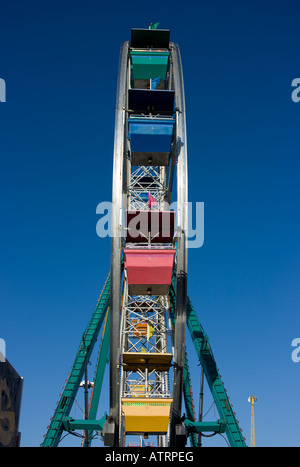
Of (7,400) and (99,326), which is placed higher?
(99,326)

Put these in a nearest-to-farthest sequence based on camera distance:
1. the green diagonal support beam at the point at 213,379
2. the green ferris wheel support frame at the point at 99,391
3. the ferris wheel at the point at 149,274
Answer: the ferris wheel at the point at 149,274, the green ferris wheel support frame at the point at 99,391, the green diagonal support beam at the point at 213,379

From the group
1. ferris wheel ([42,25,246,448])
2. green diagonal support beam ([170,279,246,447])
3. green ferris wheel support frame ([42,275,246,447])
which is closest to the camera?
ferris wheel ([42,25,246,448])

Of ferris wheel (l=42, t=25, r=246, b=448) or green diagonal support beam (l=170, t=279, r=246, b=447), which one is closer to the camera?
ferris wheel (l=42, t=25, r=246, b=448)

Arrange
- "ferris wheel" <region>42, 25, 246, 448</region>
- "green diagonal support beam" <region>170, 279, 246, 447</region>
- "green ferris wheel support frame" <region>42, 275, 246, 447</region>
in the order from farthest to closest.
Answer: "green diagonal support beam" <region>170, 279, 246, 447</region> < "green ferris wheel support frame" <region>42, 275, 246, 447</region> < "ferris wheel" <region>42, 25, 246, 448</region>

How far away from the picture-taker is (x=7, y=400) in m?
8.61

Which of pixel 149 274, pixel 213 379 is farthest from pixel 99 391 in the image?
pixel 149 274

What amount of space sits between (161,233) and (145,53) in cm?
774

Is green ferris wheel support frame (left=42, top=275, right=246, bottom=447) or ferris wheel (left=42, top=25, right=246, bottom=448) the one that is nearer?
ferris wheel (left=42, top=25, right=246, bottom=448)

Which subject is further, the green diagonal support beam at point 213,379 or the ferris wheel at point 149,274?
the green diagonal support beam at point 213,379

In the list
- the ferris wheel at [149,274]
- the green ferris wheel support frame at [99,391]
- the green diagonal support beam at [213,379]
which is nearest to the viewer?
the ferris wheel at [149,274]

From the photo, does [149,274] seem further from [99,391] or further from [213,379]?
[99,391]

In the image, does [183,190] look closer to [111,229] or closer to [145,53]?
[111,229]
